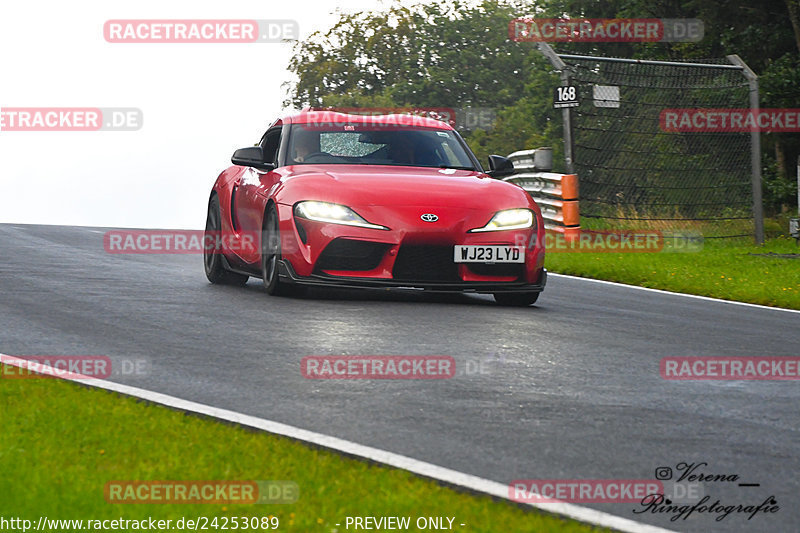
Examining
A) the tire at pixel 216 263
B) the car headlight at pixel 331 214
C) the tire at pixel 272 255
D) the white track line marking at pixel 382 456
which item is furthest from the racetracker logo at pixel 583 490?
the tire at pixel 216 263

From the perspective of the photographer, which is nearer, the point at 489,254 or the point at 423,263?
the point at 423,263

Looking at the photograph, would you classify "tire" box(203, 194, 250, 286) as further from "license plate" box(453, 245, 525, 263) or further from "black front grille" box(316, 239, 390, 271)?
"license plate" box(453, 245, 525, 263)

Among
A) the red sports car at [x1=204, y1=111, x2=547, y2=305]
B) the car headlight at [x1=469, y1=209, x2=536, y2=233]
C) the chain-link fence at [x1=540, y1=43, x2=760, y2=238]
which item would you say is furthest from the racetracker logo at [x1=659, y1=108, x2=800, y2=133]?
the car headlight at [x1=469, y1=209, x2=536, y2=233]

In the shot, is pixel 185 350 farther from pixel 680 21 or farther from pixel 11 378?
pixel 680 21

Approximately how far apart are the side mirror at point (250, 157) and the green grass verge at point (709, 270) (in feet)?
16.5

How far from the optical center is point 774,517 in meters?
4.55

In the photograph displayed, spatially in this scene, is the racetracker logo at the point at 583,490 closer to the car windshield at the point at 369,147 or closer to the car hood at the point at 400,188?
the car hood at the point at 400,188

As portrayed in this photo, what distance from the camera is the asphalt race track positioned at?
533 centimetres

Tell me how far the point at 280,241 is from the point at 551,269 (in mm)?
6255

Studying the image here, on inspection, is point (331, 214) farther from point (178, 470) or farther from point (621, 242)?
point (621, 242)

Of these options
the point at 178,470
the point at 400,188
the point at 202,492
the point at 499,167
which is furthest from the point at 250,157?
the point at 202,492

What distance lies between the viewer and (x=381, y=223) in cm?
980

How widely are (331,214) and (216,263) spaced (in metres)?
2.74

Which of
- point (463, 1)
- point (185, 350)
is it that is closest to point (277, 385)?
point (185, 350)
